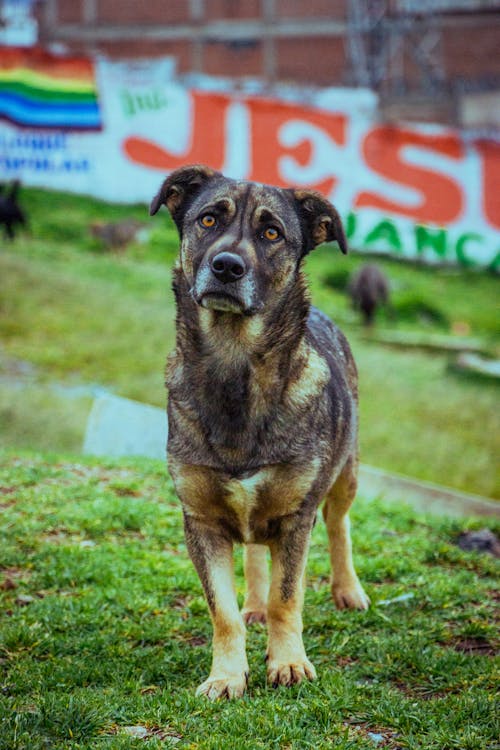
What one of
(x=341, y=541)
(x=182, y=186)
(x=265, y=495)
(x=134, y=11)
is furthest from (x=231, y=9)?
(x=265, y=495)

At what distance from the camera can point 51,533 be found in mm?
6438

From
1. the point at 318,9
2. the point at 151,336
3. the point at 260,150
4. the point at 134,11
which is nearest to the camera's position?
the point at 151,336

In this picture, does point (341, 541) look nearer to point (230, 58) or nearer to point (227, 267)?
point (227, 267)

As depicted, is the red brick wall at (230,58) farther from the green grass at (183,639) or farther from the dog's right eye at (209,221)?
the dog's right eye at (209,221)

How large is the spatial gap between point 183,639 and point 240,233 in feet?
7.07

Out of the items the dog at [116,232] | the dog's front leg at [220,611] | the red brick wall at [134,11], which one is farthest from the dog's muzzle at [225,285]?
the red brick wall at [134,11]

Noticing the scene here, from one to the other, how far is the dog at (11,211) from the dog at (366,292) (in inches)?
209

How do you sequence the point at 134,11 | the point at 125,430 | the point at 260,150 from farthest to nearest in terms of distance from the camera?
the point at 134,11
the point at 260,150
the point at 125,430

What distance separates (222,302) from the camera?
170 inches

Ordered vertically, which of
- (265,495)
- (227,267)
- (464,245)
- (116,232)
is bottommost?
(464,245)

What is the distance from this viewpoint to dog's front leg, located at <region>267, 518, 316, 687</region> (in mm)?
4434

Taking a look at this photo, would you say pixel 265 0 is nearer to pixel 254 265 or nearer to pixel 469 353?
pixel 469 353

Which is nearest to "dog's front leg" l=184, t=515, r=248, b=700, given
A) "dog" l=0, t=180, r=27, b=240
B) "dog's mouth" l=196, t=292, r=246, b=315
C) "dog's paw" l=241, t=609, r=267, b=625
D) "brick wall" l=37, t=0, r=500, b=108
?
"dog's paw" l=241, t=609, r=267, b=625

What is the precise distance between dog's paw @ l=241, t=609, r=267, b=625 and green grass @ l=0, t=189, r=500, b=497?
523 cm
